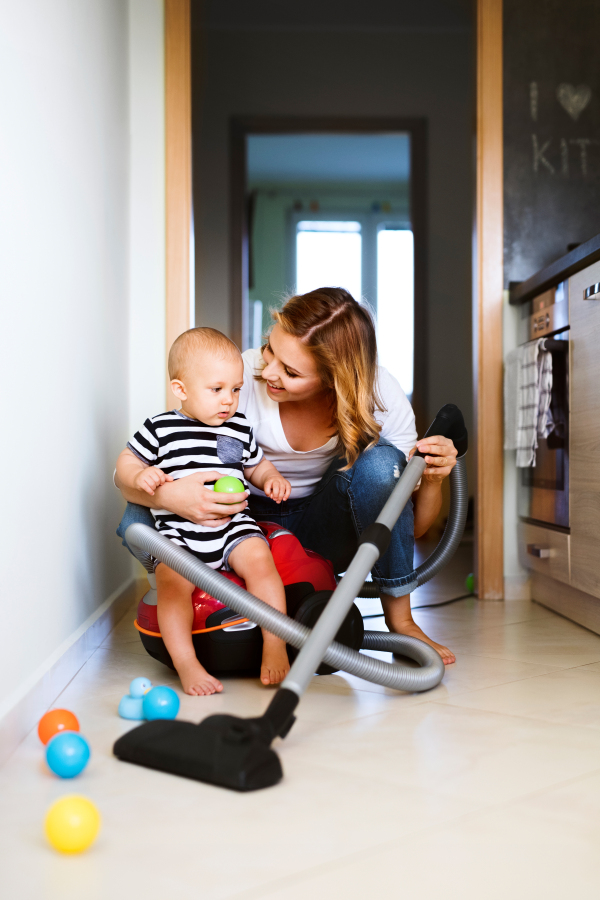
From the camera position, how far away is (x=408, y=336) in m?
6.13

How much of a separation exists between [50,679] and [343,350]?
0.77 m

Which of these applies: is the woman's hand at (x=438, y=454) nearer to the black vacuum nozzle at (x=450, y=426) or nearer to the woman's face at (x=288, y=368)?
the black vacuum nozzle at (x=450, y=426)

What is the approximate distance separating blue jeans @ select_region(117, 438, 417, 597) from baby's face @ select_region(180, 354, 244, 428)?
0.75ft

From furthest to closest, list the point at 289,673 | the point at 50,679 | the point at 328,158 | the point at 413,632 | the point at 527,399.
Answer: the point at 328,158
the point at 527,399
the point at 413,632
the point at 50,679
the point at 289,673

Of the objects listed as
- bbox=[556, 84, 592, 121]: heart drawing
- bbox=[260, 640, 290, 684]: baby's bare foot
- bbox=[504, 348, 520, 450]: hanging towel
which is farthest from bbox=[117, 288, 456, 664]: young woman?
bbox=[556, 84, 592, 121]: heart drawing

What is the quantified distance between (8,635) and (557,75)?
210cm

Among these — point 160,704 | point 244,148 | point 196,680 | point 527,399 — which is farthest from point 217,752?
point 244,148

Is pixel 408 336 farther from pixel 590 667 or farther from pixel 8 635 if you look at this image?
pixel 8 635

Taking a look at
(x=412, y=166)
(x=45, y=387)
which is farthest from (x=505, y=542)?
(x=412, y=166)

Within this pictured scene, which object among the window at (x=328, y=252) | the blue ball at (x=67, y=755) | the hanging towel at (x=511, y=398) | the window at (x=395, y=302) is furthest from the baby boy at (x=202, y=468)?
the window at (x=328, y=252)

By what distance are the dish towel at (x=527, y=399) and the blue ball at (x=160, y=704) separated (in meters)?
1.21

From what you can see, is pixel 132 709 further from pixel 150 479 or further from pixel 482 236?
pixel 482 236

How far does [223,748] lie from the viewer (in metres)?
0.90

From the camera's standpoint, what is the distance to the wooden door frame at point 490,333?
2.24 meters
